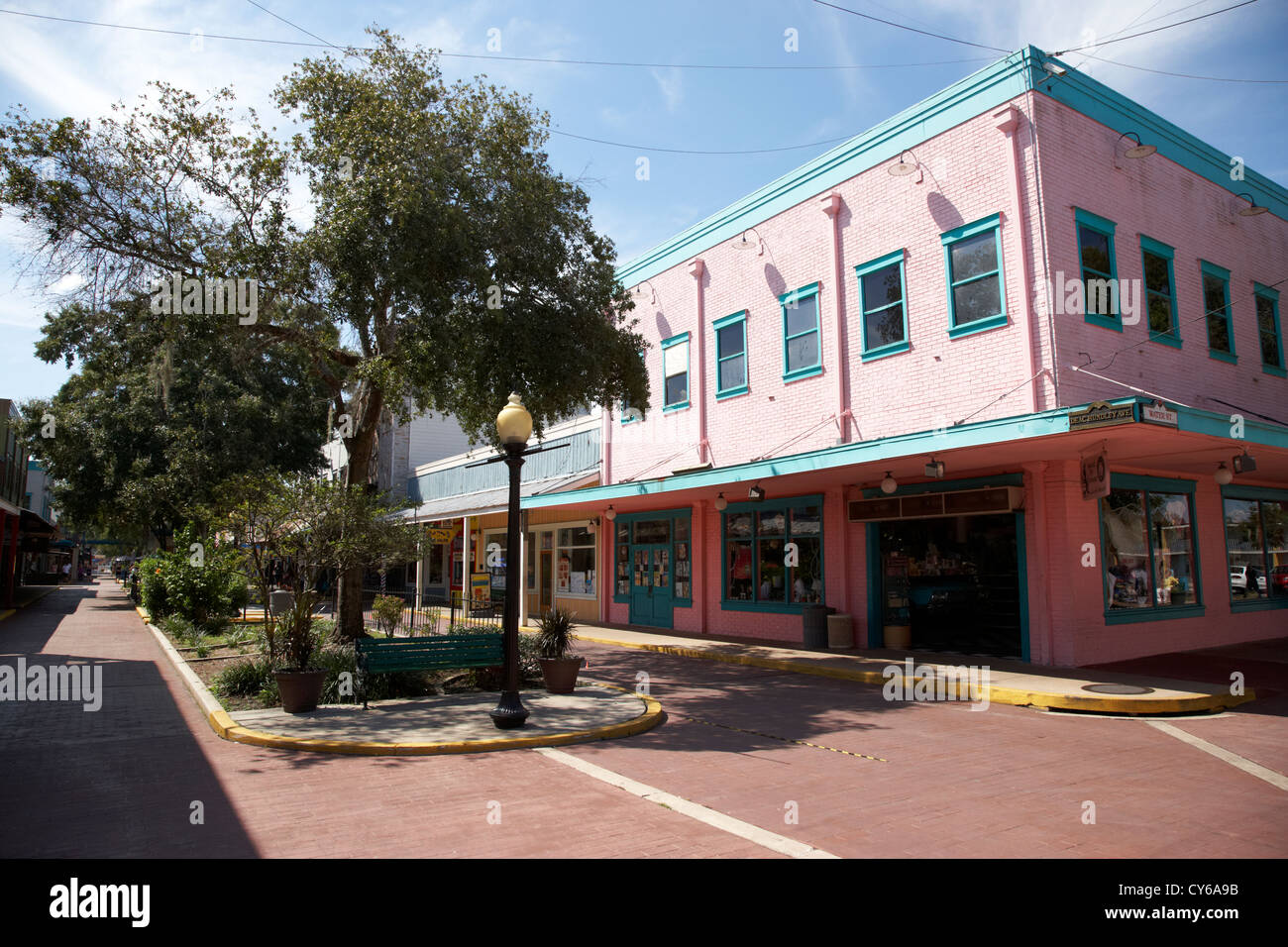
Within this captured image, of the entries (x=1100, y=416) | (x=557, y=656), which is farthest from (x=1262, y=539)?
(x=557, y=656)

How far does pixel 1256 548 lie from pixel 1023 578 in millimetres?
7606

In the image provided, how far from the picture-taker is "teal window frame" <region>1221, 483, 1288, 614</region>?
15906 mm

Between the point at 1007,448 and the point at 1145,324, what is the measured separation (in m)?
4.41

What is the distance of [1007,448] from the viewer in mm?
11586

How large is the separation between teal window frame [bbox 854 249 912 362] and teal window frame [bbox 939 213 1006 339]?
0.83 m

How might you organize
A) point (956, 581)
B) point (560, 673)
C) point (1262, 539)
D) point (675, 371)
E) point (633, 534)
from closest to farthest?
point (560, 673)
point (956, 581)
point (1262, 539)
point (675, 371)
point (633, 534)

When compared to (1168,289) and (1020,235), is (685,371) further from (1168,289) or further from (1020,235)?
(1168,289)

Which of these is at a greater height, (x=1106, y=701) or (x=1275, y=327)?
(x=1275, y=327)

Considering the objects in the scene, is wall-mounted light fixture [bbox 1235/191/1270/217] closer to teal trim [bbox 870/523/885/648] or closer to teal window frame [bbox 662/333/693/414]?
teal trim [bbox 870/523/885/648]

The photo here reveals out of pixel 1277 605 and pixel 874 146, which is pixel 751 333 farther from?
pixel 1277 605

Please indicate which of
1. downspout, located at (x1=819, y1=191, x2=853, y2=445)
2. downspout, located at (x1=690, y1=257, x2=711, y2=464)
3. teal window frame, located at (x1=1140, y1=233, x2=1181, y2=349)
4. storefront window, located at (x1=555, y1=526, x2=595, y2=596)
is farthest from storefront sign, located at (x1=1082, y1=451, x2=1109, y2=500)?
storefront window, located at (x1=555, y1=526, x2=595, y2=596)

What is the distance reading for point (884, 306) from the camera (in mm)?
14664
